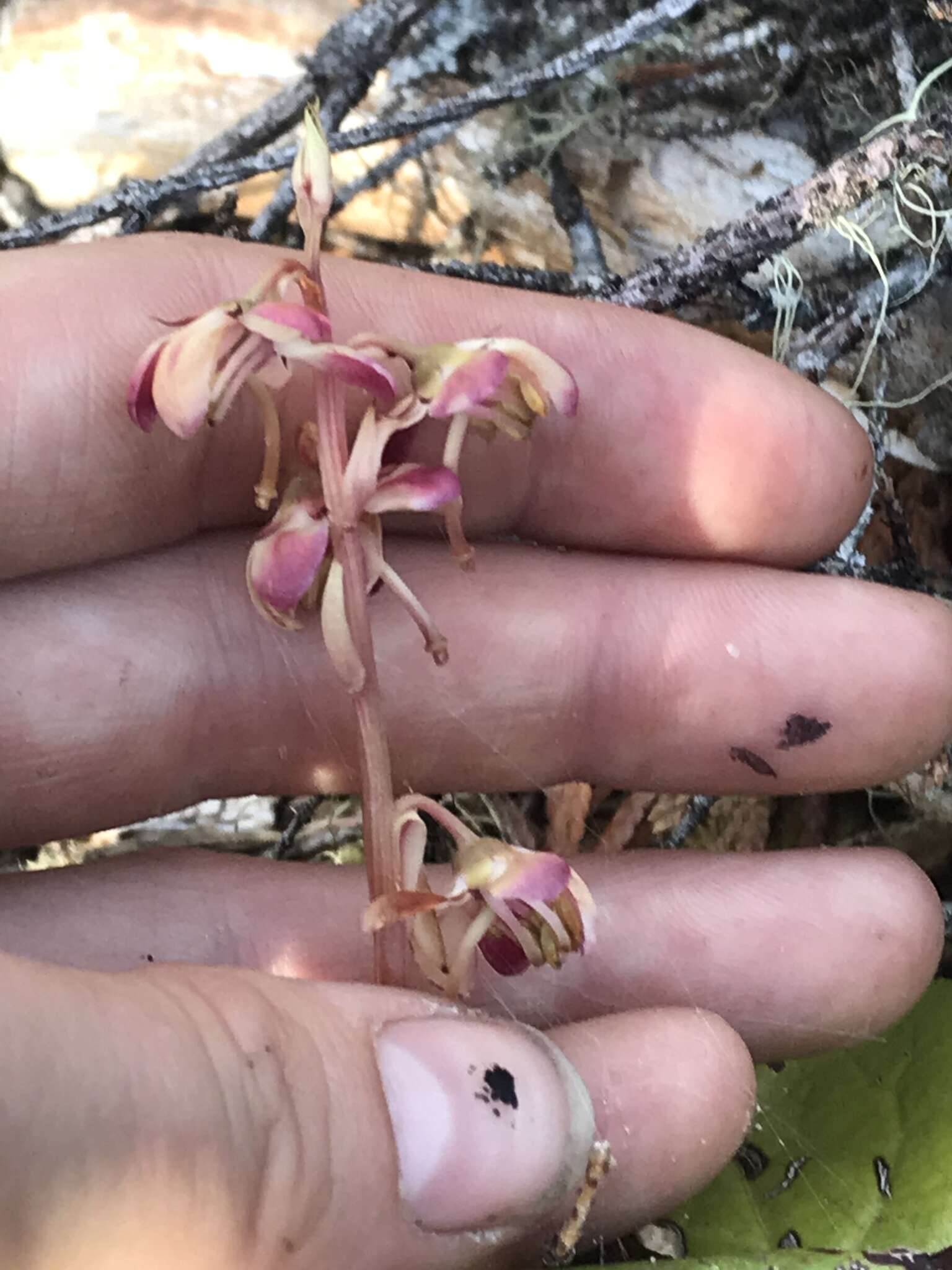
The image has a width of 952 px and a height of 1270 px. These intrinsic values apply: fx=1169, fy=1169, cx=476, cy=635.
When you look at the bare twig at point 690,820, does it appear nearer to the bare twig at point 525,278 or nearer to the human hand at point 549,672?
the human hand at point 549,672

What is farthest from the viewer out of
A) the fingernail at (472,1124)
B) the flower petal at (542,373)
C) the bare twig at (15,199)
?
the bare twig at (15,199)

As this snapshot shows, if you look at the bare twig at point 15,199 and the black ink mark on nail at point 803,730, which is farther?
the bare twig at point 15,199

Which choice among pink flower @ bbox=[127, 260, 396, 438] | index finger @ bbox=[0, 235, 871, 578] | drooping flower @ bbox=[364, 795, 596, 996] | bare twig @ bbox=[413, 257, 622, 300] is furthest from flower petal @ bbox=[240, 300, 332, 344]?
bare twig @ bbox=[413, 257, 622, 300]

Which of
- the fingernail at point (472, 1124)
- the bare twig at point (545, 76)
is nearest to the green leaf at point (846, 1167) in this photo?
the fingernail at point (472, 1124)

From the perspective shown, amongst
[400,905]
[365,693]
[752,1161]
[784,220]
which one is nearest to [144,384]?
[365,693]

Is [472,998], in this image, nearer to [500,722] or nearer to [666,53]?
[500,722]

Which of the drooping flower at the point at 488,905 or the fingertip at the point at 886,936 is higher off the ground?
the drooping flower at the point at 488,905

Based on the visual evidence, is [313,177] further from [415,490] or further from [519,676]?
[519,676]
